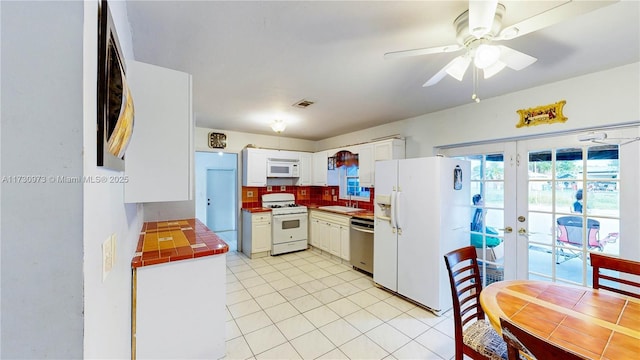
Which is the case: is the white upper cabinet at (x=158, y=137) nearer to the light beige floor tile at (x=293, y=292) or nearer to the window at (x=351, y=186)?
the light beige floor tile at (x=293, y=292)

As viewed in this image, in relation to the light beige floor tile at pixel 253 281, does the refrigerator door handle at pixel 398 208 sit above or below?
above

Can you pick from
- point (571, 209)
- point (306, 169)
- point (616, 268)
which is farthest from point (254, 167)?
point (616, 268)

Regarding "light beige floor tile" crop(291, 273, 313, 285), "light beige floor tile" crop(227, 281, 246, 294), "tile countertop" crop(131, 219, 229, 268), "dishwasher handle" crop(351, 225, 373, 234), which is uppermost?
"tile countertop" crop(131, 219, 229, 268)

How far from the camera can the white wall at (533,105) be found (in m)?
2.07

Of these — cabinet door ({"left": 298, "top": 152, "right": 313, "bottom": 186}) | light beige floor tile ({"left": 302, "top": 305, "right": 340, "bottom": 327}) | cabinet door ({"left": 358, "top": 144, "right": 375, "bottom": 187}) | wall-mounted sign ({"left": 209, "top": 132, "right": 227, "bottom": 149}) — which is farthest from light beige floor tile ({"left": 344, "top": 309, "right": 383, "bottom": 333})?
wall-mounted sign ({"left": 209, "top": 132, "right": 227, "bottom": 149})

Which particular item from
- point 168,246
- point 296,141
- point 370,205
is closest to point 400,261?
point 370,205

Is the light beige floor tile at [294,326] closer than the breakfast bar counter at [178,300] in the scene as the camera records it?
No

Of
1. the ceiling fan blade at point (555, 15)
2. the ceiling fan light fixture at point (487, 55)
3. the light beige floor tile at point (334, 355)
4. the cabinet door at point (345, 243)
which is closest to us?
the ceiling fan blade at point (555, 15)

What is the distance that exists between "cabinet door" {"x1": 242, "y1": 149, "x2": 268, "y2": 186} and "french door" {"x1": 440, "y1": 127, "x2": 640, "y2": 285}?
3316mm

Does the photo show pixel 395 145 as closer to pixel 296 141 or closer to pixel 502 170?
pixel 502 170

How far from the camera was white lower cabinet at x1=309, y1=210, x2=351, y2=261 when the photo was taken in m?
4.08

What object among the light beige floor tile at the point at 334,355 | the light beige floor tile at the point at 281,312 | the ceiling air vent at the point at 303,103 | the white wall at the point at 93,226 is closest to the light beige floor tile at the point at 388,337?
the light beige floor tile at the point at 334,355

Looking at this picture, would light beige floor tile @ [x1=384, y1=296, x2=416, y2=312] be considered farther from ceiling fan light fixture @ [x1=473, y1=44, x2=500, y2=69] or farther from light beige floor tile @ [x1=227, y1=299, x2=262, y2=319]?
ceiling fan light fixture @ [x1=473, y1=44, x2=500, y2=69]

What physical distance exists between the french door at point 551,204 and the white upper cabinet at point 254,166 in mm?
3309
